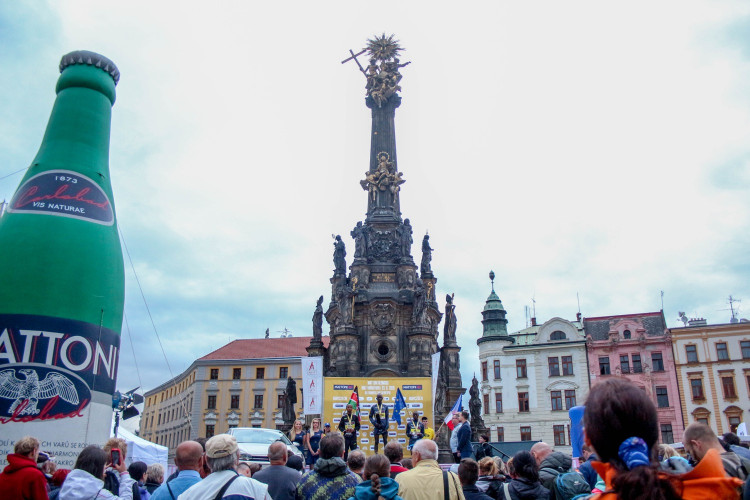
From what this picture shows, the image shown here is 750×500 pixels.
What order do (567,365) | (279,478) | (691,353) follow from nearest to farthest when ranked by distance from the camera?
(279,478) → (691,353) → (567,365)

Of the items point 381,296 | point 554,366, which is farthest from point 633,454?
point 554,366

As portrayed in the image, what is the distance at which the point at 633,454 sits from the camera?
2.28 metres

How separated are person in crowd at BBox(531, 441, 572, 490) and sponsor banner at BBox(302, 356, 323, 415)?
19487 millimetres

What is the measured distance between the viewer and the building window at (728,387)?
141ft

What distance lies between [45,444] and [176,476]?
37.0 feet

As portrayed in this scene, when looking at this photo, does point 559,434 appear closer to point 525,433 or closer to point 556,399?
point 525,433

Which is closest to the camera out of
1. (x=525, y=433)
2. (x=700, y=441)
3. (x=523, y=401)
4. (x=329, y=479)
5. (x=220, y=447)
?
(x=700, y=441)

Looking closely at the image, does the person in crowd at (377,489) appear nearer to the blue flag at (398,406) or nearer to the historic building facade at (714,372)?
the blue flag at (398,406)

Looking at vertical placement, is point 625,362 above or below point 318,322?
below

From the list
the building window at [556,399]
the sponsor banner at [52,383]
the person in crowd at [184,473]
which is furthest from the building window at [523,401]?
the person in crowd at [184,473]

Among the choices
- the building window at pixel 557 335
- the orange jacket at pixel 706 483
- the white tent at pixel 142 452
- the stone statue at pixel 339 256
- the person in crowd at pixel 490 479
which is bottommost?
the white tent at pixel 142 452

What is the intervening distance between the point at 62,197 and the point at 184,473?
13372mm

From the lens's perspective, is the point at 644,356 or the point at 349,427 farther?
the point at 644,356

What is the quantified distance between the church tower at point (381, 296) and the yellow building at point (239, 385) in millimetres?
25764
